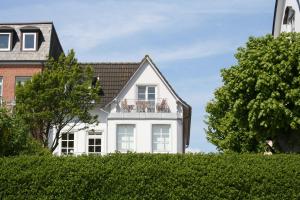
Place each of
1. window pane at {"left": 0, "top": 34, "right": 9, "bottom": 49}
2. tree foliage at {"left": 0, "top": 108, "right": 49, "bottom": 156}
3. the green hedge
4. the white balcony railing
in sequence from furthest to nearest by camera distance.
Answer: window pane at {"left": 0, "top": 34, "right": 9, "bottom": 49} < the white balcony railing < tree foliage at {"left": 0, "top": 108, "right": 49, "bottom": 156} < the green hedge

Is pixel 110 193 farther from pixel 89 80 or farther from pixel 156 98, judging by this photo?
pixel 156 98

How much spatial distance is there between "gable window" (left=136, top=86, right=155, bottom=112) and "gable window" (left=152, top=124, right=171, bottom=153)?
1.33 m

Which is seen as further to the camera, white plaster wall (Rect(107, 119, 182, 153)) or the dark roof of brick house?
the dark roof of brick house

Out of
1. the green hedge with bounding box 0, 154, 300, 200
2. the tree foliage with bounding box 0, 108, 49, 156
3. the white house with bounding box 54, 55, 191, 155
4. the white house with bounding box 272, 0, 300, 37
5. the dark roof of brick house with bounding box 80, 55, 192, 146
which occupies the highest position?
the white house with bounding box 272, 0, 300, 37

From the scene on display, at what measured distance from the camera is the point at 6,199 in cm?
1855

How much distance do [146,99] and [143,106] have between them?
55cm

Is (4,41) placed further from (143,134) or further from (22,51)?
(143,134)

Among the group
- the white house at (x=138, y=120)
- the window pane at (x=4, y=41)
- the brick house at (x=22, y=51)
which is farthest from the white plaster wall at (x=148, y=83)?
the window pane at (x=4, y=41)

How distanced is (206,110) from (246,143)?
340 inches

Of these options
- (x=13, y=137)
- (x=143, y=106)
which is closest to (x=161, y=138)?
(x=143, y=106)

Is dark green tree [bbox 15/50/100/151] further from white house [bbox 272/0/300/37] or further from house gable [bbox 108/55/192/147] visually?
white house [bbox 272/0/300/37]

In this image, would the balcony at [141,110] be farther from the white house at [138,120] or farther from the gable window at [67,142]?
the gable window at [67,142]

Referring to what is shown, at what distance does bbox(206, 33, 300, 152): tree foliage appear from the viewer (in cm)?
2323

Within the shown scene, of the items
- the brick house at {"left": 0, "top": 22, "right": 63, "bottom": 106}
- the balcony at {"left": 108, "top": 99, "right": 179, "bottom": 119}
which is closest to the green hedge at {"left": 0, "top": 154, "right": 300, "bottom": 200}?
the balcony at {"left": 108, "top": 99, "right": 179, "bottom": 119}
